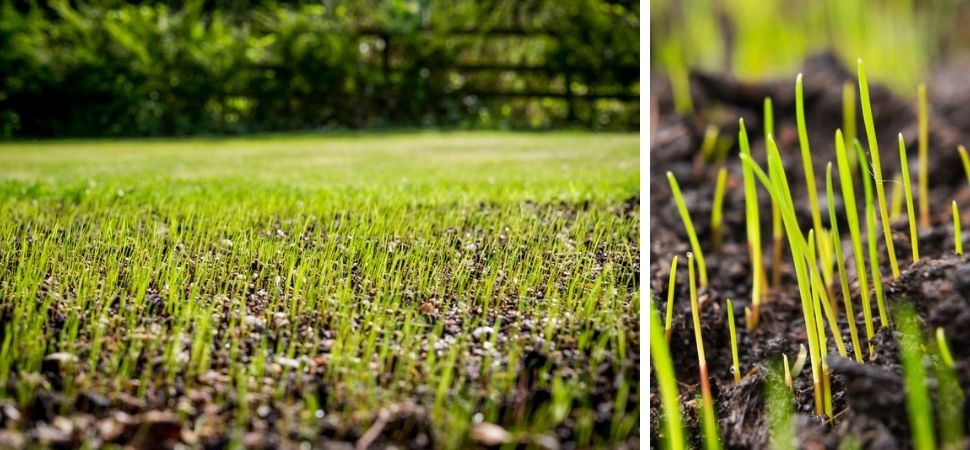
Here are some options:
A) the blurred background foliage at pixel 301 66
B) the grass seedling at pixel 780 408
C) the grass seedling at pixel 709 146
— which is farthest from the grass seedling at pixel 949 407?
the blurred background foliage at pixel 301 66

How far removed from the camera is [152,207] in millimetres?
1758

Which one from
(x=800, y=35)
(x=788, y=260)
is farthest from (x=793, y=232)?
(x=800, y=35)

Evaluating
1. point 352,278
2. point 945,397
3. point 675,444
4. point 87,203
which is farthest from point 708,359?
point 87,203

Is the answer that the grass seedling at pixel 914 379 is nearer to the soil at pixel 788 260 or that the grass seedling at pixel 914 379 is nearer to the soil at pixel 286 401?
the soil at pixel 788 260

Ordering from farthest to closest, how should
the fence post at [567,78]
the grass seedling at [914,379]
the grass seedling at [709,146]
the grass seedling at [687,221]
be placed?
the fence post at [567,78] < the grass seedling at [709,146] < the grass seedling at [687,221] < the grass seedling at [914,379]

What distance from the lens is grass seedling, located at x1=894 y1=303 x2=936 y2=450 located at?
873 millimetres

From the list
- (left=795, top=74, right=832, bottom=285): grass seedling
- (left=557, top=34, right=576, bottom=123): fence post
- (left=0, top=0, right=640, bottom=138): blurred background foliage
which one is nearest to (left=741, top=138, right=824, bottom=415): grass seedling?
(left=795, top=74, right=832, bottom=285): grass seedling

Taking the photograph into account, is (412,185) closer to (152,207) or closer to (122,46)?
(152,207)

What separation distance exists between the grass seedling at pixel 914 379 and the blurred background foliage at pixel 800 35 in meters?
1.24

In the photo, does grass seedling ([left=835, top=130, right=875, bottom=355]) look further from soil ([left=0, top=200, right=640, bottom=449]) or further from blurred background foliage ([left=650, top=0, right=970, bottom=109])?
blurred background foliage ([left=650, top=0, right=970, bottom=109])

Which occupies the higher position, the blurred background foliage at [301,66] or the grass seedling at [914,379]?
the blurred background foliage at [301,66]

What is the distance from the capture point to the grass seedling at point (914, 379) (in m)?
0.87

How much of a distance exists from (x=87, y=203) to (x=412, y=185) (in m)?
0.90

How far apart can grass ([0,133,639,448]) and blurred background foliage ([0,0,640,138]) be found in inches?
39.4
